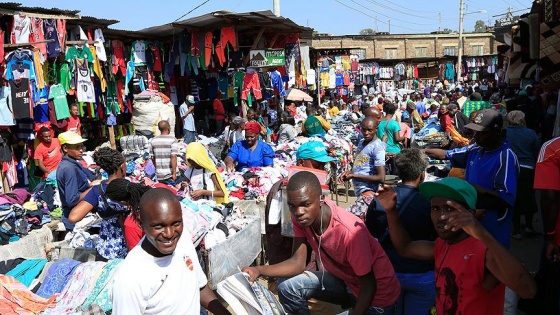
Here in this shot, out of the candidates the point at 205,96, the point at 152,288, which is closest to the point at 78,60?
the point at 205,96

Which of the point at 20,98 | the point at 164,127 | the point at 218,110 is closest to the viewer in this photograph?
the point at 164,127

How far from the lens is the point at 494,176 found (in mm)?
3973

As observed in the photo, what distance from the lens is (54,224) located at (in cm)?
652

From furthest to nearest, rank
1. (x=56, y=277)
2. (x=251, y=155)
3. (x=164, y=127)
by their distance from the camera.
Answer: (x=164, y=127) < (x=251, y=155) < (x=56, y=277)

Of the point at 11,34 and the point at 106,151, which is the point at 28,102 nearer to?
the point at 11,34

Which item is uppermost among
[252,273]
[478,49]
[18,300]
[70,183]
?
[478,49]

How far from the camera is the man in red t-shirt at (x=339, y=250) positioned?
2852 mm

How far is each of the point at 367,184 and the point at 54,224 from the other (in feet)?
13.2

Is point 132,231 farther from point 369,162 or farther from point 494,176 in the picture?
point 494,176

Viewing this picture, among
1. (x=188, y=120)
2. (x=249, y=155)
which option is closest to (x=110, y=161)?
(x=249, y=155)

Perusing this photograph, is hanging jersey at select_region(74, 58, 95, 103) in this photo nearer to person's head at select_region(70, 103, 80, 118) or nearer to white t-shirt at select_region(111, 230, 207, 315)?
person's head at select_region(70, 103, 80, 118)

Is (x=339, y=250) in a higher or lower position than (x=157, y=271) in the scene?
lower

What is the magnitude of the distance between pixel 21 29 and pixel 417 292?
811 cm

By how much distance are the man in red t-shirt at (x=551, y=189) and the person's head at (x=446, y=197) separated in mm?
1359
